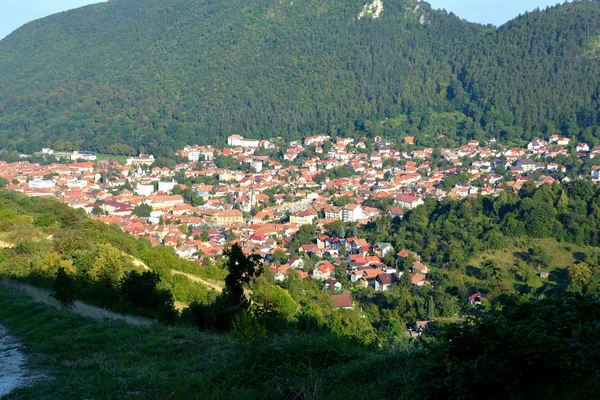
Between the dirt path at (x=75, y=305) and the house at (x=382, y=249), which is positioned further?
the house at (x=382, y=249)

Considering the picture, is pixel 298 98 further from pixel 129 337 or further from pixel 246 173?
pixel 129 337

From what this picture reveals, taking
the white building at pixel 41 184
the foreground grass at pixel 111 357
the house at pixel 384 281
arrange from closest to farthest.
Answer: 1. the foreground grass at pixel 111 357
2. the house at pixel 384 281
3. the white building at pixel 41 184

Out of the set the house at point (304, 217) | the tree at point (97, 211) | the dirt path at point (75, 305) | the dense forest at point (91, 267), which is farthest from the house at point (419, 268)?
the tree at point (97, 211)

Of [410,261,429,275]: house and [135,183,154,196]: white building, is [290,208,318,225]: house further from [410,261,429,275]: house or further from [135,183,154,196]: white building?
[135,183,154,196]: white building

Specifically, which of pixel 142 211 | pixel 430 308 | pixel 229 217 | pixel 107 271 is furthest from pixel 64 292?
pixel 142 211

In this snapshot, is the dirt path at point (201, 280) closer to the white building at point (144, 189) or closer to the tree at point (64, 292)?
the tree at point (64, 292)

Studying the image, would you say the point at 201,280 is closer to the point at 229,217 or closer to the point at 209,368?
the point at 209,368
